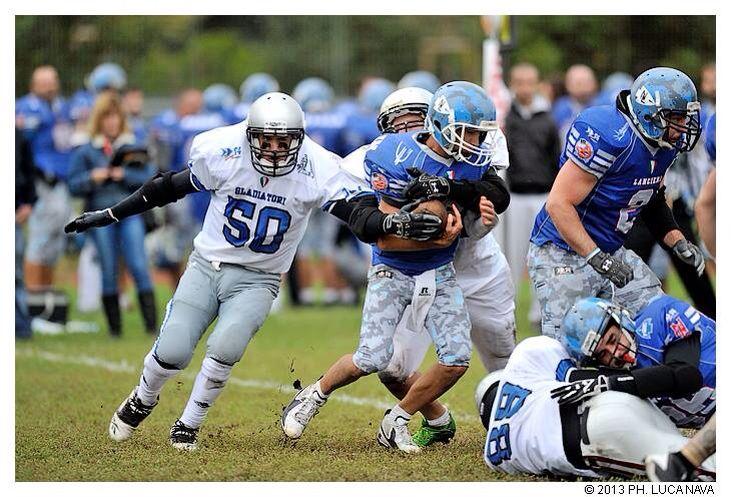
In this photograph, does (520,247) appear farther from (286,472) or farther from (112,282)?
(286,472)

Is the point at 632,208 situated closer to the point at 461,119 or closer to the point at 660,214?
the point at 660,214

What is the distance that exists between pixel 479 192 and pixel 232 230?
3.98 ft

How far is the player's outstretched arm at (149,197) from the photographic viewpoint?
6070mm

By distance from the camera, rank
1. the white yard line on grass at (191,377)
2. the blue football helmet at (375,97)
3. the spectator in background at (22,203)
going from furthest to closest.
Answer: the blue football helmet at (375,97) → the spectator in background at (22,203) → the white yard line on grass at (191,377)

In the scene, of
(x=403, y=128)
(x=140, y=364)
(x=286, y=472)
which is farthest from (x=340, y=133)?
(x=286, y=472)

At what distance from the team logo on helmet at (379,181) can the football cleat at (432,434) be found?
1.15 m

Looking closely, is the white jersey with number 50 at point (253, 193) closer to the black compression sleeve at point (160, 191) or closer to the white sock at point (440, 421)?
the black compression sleeve at point (160, 191)

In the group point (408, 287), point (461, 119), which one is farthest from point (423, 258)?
point (461, 119)

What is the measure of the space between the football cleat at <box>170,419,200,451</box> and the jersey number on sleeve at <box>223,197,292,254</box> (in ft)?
2.94

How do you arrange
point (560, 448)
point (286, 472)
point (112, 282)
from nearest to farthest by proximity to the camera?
point (560, 448), point (286, 472), point (112, 282)

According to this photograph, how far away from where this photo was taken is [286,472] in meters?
5.30

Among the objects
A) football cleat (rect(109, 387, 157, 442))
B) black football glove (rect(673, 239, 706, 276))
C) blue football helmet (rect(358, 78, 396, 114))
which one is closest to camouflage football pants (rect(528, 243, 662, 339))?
black football glove (rect(673, 239, 706, 276))

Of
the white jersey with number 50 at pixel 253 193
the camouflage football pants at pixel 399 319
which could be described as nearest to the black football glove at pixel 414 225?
the camouflage football pants at pixel 399 319
